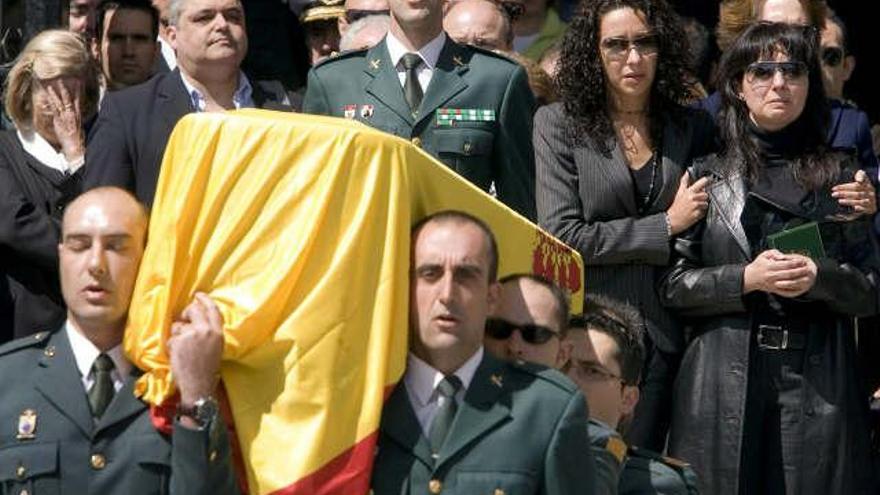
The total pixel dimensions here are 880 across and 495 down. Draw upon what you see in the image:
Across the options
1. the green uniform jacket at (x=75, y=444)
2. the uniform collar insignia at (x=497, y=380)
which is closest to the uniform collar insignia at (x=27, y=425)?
the green uniform jacket at (x=75, y=444)

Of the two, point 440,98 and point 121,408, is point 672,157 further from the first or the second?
point 121,408

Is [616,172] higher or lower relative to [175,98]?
lower

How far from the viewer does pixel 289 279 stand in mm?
7297

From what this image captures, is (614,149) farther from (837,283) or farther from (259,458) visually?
(259,458)

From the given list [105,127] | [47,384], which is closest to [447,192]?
[47,384]

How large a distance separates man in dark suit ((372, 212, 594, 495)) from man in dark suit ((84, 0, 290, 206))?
205 centimetres

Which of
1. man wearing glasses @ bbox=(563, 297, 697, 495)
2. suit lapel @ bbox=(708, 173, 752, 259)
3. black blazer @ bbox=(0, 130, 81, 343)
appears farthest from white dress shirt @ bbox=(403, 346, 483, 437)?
suit lapel @ bbox=(708, 173, 752, 259)

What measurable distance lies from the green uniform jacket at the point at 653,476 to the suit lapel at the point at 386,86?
1.67 m

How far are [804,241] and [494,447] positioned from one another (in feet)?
8.51

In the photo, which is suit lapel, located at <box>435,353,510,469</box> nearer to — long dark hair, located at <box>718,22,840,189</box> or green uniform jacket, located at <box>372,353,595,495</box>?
green uniform jacket, located at <box>372,353,595,495</box>

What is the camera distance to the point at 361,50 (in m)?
9.41

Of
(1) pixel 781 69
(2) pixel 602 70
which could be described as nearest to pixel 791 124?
(1) pixel 781 69

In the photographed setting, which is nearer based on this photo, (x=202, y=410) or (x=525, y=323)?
(x=202, y=410)

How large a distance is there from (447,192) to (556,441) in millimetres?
913
